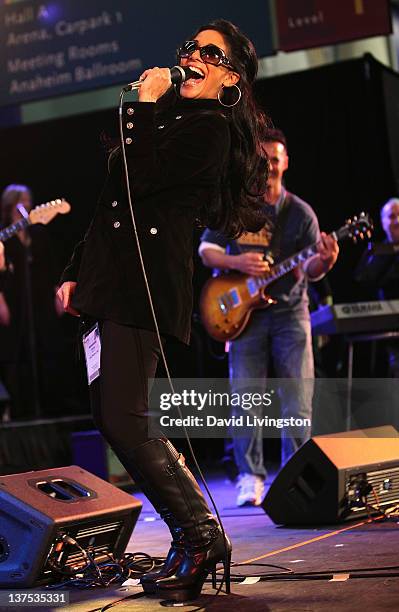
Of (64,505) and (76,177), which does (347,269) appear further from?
(64,505)

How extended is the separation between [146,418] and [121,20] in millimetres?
4980

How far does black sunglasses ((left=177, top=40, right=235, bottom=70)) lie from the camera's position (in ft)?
9.99

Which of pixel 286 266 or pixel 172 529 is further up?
pixel 286 266

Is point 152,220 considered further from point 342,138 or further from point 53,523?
point 342,138

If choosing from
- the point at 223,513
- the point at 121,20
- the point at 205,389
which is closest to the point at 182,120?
the point at 223,513

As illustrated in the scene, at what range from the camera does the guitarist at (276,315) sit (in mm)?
5320

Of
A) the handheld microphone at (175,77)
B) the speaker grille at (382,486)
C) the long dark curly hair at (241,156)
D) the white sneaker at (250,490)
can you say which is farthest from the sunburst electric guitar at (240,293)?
the handheld microphone at (175,77)

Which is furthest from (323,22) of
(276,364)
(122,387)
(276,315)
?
(122,387)

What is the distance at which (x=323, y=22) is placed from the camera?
6793 mm

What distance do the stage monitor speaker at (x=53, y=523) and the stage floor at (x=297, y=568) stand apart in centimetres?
21

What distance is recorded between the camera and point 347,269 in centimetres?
777

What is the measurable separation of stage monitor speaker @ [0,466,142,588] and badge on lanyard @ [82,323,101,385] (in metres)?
0.62

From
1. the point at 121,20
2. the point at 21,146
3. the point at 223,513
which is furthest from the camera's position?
the point at 21,146

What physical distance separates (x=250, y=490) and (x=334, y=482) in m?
1.19
